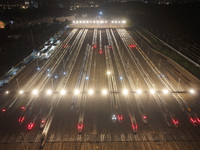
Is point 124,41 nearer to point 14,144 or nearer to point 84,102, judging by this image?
point 84,102

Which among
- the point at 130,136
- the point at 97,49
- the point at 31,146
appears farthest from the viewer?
the point at 97,49

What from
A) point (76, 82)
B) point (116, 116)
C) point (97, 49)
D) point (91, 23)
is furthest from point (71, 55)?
point (91, 23)

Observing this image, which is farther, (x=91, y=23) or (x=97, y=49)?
(x=91, y=23)

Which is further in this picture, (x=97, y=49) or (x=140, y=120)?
(x=97, y=49)

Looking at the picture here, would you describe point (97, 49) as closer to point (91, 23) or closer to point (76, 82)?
point (76, 82)

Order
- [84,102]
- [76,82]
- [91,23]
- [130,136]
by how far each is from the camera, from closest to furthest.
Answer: [130,136] < [84,102] < [76,82] < [91,23]

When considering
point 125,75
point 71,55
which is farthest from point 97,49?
point 125,75
